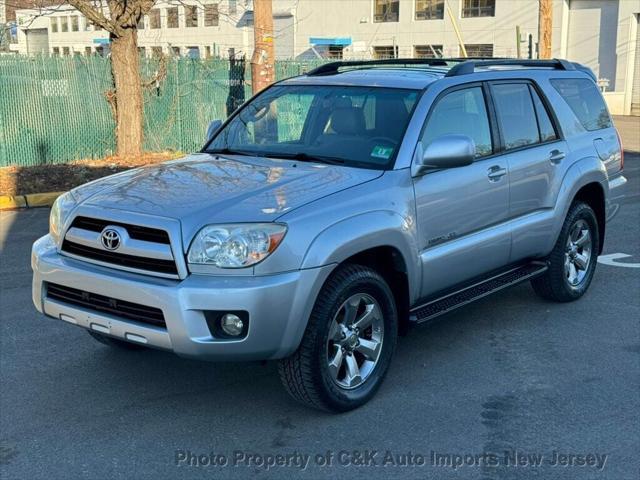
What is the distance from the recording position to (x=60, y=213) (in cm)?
450

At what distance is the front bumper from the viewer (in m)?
3.82

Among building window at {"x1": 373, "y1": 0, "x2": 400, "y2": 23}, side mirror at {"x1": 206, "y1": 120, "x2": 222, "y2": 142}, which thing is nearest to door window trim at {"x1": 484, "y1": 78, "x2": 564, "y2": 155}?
side mirror at {"x1": 206, "y1": 120, "x2": 222, "y2": 142}

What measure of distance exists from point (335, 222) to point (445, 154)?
3.13ft

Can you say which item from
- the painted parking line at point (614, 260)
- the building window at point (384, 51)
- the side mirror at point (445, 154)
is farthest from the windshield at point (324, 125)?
the building window at point (384, 51)

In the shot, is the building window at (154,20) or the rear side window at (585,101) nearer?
the rear side window at (585,101)

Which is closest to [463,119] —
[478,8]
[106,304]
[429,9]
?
[106,304]

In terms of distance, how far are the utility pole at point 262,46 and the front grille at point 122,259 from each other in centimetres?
1079

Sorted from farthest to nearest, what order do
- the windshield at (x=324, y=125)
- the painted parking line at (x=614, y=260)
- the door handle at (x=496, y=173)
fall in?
the painted parking line at (x=614, y=260) < the door handle at (x=496, y=173) < the windshield at (x=324, y=125)

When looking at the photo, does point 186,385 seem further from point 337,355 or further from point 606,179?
point 606,179

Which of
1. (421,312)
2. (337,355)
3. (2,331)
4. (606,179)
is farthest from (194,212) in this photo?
(606,179)

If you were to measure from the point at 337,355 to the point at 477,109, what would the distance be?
2125 mm

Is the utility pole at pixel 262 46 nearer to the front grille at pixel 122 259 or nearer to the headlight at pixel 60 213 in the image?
the headlight at pixel 60 213

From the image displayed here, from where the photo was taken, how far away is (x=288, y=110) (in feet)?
18.8

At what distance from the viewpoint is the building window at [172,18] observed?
156 ft
